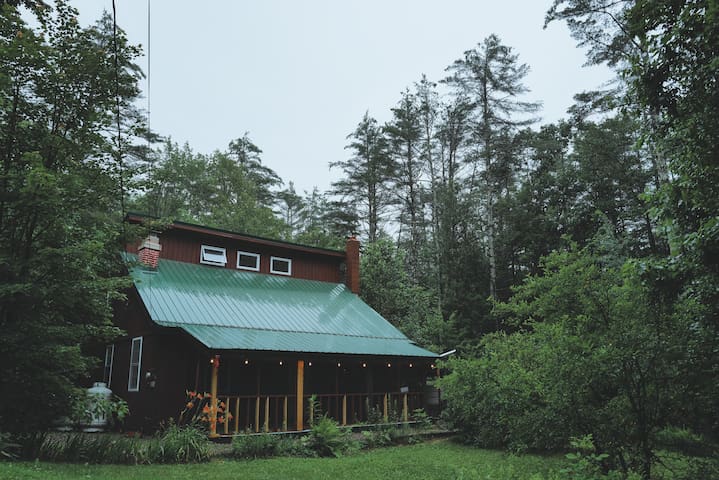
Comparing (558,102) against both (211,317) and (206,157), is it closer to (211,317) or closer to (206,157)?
(206,157)

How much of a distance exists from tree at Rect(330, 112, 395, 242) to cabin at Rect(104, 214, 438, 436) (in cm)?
1498

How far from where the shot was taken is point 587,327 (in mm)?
7492

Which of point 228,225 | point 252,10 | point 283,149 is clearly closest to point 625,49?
point 252,10

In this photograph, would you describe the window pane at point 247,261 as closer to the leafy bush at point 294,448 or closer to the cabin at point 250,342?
the cabin at point 250,342

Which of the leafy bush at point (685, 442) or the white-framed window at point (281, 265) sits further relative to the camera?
the white-framed window at point (281, 265)

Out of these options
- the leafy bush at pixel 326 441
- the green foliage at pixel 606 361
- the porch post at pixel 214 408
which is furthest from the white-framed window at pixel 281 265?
the green foliage at pixel 606 361

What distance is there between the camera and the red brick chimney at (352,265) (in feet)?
68.1

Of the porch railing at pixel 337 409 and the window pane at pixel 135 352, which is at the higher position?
the window pane at pixel 135 352

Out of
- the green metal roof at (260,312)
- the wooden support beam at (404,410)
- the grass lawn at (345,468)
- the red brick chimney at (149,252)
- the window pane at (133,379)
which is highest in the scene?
the red brick chimney at (149,252)

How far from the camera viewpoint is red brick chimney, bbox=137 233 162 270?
15.4 meters

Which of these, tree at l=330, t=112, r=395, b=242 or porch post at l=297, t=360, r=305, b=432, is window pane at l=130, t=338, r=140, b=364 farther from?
tree at l=330, t=112, r=395, b=242

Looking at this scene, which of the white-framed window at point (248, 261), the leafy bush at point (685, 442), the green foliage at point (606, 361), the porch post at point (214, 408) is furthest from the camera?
the white-framed window at point (248, 261)

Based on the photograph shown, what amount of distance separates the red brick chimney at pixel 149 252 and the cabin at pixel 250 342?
0.10 ft

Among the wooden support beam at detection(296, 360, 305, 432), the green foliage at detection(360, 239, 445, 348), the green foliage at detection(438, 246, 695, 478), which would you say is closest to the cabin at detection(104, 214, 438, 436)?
the wooden support beam at detection(296, 360, 305, 432)
